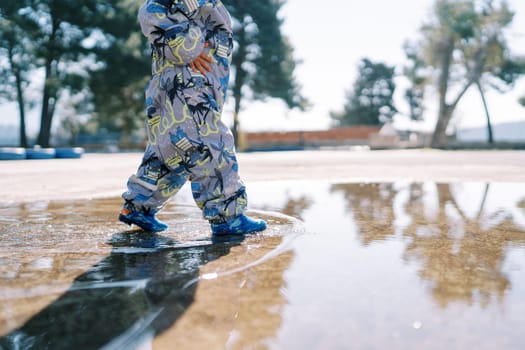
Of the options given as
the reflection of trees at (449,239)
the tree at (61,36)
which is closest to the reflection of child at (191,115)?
the reflection of trees at (449,239)

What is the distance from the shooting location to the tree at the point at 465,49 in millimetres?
25052

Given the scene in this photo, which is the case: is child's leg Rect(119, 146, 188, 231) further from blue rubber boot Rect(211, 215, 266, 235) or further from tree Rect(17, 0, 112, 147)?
tree Rect(17, 0, 112, 147)

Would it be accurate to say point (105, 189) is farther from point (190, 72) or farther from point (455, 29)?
point (455, 29)

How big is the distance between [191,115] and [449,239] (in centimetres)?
94

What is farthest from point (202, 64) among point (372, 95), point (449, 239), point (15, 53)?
point (372, 95)

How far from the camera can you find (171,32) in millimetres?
1527

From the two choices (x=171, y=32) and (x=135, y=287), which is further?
(x=171, y=32)

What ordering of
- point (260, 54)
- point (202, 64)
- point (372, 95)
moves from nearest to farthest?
point (202, 64) → point (260, 54) → point (372, 95)

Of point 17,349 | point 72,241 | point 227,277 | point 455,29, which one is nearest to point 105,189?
point 72,241

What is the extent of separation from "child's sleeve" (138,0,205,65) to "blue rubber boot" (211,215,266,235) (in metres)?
0.56

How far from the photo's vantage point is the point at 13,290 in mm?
965

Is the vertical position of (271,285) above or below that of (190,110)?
below

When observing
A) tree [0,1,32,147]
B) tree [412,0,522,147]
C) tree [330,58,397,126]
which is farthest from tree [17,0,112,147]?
tree [330,58,397,126]

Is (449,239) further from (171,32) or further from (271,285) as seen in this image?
(171,32)
